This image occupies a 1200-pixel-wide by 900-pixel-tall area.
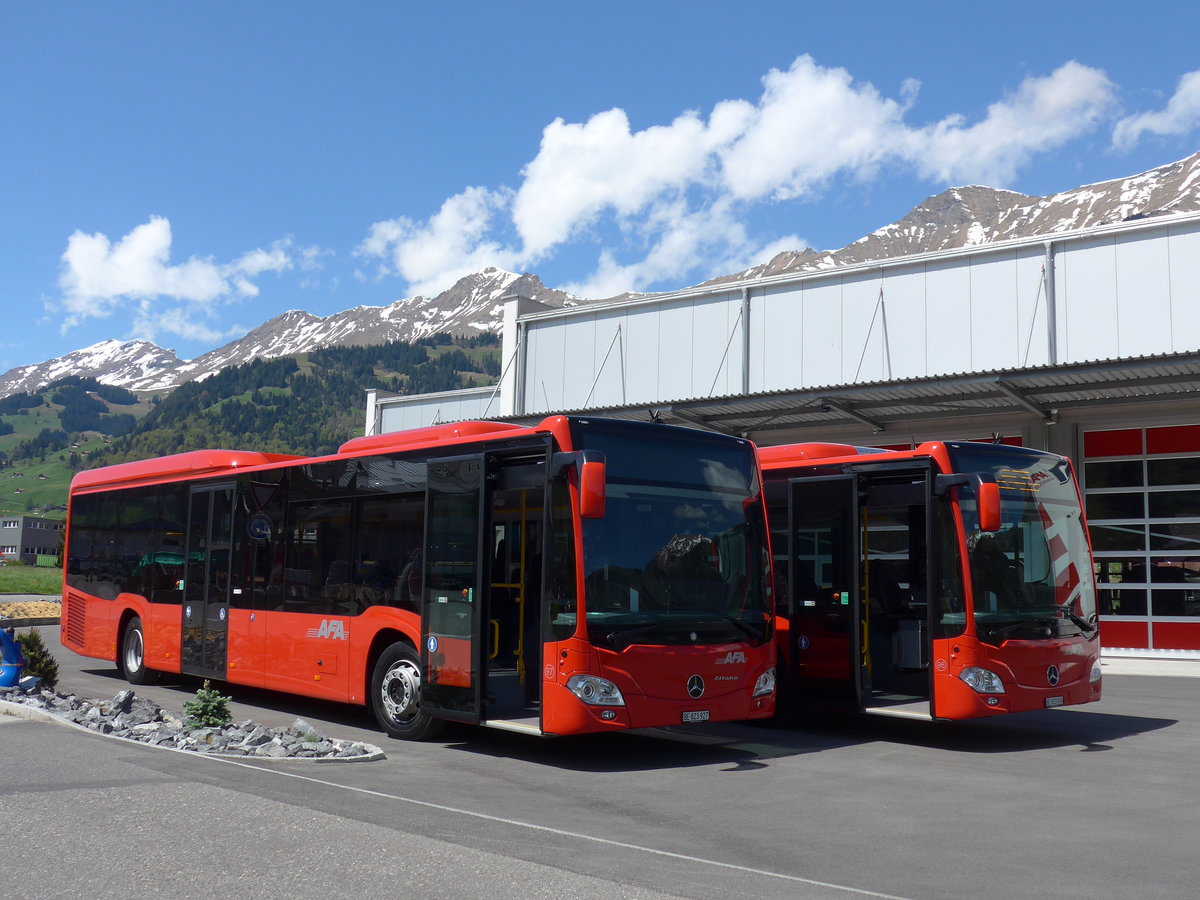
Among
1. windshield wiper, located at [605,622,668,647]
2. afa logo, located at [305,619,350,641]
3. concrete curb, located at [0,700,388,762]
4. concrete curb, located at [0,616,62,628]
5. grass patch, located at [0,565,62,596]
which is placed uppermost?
windshield wiper, located at [605,622,668,647]

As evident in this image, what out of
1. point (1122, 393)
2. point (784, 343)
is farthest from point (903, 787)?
point (784, 343)

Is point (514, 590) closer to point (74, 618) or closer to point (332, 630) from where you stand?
point (332, 630)

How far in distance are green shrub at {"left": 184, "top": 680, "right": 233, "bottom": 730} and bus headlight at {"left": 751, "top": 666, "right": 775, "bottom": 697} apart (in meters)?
4.76

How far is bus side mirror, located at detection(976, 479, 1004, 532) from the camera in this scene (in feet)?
33.8

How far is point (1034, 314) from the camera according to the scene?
2359cm

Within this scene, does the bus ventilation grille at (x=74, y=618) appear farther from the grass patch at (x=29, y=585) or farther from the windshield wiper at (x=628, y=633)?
the grass patch at (x=29, y=585)

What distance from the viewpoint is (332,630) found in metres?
12.2

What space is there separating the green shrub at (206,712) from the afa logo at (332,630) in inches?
63.2

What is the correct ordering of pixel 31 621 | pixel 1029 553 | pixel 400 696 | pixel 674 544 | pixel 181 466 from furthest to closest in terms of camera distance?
pixel 31 621, pixel 181 466, pixel 1029 553, pixel 400 696, pixel 674 544

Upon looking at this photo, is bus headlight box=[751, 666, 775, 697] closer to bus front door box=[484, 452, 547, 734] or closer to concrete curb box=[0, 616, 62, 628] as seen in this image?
bus front door box=[484, 452, 547, 734]

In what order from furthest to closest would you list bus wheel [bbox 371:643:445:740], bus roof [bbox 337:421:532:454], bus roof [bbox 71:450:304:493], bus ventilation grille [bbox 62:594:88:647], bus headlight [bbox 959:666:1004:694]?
bus ventilation grille [bbox 62:594:88:647], bus roof [bbox 71:450:304:493], bus roof [bbox 337:421:532:454], bus wheel [bbox 371:643:445:740], bus headlight [bbox 959:666:1004:694]

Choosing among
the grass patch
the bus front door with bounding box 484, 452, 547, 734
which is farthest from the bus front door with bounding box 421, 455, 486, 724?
the grass patch

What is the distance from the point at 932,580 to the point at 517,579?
3847 mm

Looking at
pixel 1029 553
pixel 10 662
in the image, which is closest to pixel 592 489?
pixel 1029 553
